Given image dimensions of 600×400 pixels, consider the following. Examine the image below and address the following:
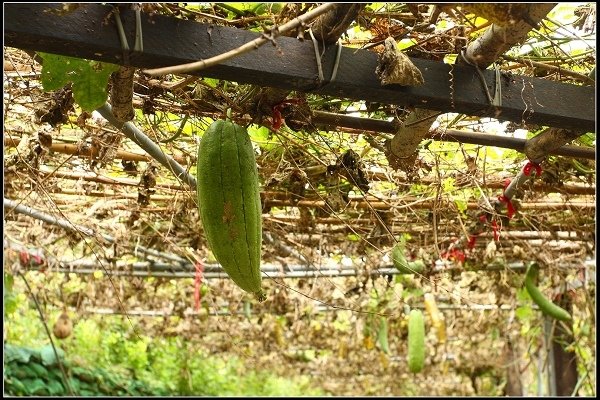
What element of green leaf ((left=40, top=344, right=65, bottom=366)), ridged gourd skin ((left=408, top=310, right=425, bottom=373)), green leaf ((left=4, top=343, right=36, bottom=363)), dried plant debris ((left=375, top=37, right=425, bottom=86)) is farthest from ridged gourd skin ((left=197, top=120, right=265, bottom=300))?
green leaf ((left=40, top=344, right=65, bottom=366))

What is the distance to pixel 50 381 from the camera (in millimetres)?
9086

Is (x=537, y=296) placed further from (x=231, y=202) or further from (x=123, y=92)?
(x=123, y=92)

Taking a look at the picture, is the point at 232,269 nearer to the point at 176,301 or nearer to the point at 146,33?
the point at 146,33

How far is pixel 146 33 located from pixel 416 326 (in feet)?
16.7

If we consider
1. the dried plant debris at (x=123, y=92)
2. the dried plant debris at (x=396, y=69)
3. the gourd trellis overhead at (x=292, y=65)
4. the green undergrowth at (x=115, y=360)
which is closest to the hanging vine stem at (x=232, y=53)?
the gourd trellis overhead at (x=292, y=65)

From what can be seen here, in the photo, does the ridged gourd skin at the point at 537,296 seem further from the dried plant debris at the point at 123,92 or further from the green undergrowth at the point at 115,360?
the green undergrowth at the point at 115,360

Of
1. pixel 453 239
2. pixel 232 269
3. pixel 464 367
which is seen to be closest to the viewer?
pixel 232 269

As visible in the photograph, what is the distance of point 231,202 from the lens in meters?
1.79

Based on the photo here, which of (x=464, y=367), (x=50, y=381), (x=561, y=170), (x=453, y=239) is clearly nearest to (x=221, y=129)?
(x=561, y=170)

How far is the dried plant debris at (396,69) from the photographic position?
62.6 inches


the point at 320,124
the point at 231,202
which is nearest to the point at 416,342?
the point at 320,124

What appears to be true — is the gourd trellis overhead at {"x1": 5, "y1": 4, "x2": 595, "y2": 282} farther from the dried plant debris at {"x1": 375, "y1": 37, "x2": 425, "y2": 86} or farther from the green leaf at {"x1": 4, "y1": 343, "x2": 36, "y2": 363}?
the green leaf at {"x1": 4, "y1": 343, "x2": 36, "y2": 363}

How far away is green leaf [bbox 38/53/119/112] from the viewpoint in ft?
5.61

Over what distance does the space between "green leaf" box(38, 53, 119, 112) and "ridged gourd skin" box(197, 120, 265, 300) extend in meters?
0.30
